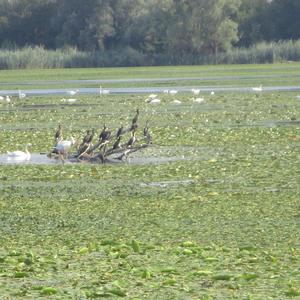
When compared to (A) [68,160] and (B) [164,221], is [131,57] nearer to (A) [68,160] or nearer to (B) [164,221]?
(A) [68,160]

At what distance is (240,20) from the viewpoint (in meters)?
71.5

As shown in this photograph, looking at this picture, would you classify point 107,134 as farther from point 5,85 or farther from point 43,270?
point 5,85

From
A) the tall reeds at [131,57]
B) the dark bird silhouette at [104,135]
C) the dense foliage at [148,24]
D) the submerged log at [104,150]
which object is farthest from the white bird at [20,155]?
the dense foliage at [148,24]

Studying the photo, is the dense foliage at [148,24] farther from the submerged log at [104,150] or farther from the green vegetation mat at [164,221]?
the submerged log at [104,150]

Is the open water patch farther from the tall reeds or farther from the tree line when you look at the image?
the tree line

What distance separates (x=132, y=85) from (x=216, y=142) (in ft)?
80.7

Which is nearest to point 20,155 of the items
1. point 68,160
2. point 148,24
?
point 68,160

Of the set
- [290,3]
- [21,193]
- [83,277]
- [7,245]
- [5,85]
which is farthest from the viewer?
[290,3]

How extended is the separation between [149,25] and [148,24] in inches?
10.7

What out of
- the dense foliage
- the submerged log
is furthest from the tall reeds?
the submerged log

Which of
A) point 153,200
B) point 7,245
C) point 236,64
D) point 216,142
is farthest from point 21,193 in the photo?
point 236,64

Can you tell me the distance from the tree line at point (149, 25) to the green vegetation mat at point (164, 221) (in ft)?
145

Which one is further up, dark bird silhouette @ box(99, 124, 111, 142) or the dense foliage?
A: dark bird silhouette @ box(99, 124, 111, 142)

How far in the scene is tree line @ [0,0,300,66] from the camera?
2650 inches
